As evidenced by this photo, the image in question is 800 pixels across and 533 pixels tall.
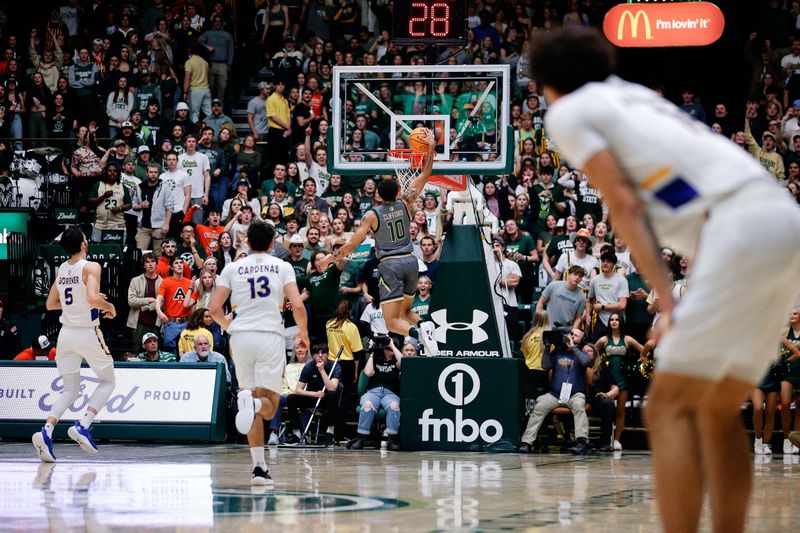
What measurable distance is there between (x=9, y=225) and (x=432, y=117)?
9065 mm

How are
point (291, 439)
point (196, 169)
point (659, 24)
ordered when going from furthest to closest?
point (196, 169) < point (659, 24) < point (291, 439)

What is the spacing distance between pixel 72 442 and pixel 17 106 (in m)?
9.50

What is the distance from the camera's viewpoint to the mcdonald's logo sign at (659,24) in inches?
727

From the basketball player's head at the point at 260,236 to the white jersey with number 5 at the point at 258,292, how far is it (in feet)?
0.37

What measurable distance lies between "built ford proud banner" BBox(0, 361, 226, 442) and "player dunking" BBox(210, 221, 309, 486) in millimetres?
6518

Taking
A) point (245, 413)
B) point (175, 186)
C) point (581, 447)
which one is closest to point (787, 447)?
point (581, 447)

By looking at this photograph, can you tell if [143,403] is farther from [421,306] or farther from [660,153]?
[660,153]

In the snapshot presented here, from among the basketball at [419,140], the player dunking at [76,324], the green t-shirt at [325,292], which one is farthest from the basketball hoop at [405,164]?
the player dunking at [76,324]

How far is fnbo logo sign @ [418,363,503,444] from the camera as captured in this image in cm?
1447

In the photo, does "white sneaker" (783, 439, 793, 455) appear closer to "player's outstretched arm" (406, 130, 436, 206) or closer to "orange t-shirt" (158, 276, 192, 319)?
"player's outstretched arm" (406, 130, 436, 206)

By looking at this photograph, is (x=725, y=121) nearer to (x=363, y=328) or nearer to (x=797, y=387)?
(x=797, y=387)

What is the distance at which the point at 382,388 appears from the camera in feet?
52.2

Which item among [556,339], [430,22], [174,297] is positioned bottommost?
[556,339]

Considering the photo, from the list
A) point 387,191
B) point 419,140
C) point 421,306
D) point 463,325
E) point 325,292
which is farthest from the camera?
point 325,292
